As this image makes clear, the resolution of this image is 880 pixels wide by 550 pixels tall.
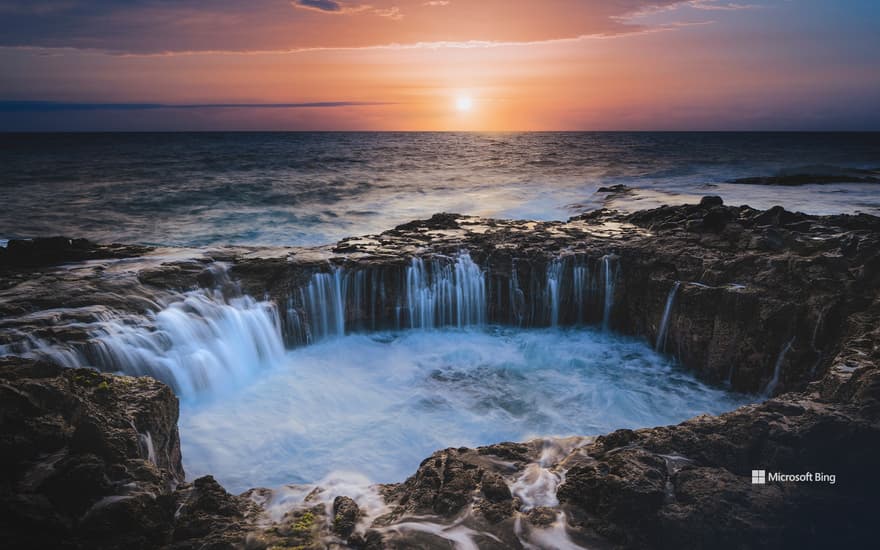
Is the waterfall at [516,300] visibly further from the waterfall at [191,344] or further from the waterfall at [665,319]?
the waterfall at [191,344]

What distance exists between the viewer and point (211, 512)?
3.95m

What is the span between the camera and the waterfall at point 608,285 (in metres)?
10.3

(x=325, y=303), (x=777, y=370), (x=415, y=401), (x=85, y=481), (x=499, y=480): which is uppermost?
(x=85, y=481)

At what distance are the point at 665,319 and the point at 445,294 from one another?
3.99 m

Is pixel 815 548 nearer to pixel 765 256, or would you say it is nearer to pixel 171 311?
pixel 765 256

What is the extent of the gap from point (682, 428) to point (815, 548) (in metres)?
1.25

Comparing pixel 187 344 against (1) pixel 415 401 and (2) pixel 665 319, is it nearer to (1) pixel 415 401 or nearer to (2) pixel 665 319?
(1) pixel 415 401

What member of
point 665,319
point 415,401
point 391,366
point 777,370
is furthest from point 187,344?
point 777,370

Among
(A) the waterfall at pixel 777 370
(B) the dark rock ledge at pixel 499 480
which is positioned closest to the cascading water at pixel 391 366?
(A) the waterfall at pixel 777 370

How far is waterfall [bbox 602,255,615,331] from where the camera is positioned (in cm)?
1033

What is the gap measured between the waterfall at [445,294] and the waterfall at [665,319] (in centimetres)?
318

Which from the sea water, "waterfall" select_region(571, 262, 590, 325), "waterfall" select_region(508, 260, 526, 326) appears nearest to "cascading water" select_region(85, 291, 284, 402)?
the sea water

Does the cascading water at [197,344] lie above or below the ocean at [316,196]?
below

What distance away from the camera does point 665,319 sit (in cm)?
937
